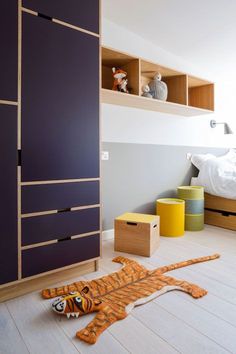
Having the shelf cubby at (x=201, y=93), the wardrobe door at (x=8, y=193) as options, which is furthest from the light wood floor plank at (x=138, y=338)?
the shelf cubby at (x=201, y=93)

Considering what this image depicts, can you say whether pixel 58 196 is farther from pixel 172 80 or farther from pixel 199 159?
pixel 199 159

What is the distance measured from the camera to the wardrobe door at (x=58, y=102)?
4.98ft

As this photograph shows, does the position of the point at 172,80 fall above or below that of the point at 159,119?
above

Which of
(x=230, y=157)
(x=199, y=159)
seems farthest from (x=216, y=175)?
(x=230, y=157)

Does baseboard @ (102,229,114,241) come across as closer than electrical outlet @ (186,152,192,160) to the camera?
Yes

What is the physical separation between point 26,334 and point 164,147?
7.94 ft

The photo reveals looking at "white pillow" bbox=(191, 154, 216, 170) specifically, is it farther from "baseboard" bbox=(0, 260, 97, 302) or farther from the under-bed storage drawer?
→ "baseboard" bbox=(0, 260, 97, 302)

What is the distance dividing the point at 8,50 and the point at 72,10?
0.55m

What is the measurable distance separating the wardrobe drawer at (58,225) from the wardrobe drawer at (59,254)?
0.06m

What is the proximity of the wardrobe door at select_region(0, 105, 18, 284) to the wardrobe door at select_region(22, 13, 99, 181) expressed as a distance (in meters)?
0.06

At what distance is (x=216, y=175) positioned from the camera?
3.08 meters

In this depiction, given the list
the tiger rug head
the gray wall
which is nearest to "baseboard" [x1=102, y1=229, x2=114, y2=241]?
the gray wall

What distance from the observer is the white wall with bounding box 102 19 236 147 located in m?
2.62

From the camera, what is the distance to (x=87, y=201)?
181cm
